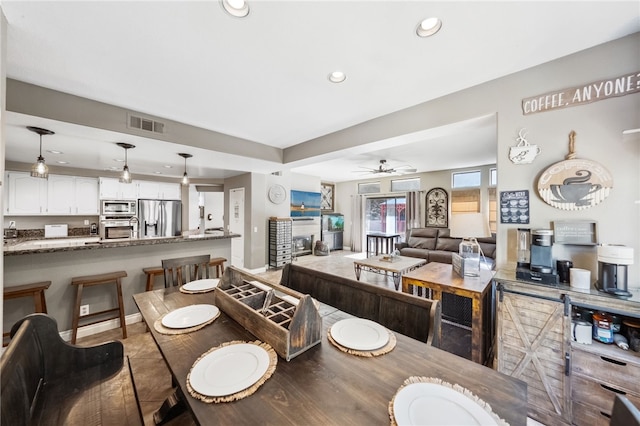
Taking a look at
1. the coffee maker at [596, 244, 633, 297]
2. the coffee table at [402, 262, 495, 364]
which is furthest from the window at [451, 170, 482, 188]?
the coffee maker at [596, 244, 633, 297]

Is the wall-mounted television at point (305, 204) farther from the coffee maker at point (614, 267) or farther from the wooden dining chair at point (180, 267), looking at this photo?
the coffee maker at point (614, 267)

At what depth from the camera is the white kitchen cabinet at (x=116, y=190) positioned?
557 cm

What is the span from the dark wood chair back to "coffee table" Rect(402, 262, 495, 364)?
130 cm

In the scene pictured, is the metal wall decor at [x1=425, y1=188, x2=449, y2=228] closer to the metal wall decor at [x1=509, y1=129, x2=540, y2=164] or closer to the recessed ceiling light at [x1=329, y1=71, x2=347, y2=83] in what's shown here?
the metal wall decor at [x1=509, y1=129, x2=540, y2=164]

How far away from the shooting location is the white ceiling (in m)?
1.44

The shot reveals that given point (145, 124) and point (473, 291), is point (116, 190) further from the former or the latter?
point (473, 291)

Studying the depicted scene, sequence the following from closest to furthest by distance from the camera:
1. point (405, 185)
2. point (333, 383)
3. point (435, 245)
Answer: point (333, 383) < point (435, 245) < point (405, 185)

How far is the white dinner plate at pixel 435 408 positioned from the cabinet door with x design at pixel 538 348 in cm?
131

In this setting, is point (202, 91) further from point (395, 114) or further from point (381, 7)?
point (395, 114)

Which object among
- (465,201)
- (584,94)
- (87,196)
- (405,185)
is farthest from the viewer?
(405,185)

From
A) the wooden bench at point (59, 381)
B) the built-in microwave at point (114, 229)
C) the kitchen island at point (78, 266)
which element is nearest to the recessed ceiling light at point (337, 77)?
the wooden bench at point (59, 381)

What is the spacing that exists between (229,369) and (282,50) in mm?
2101


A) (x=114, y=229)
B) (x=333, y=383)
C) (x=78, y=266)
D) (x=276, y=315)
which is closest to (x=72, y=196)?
(x=114, y=229)

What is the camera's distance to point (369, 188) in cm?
878
